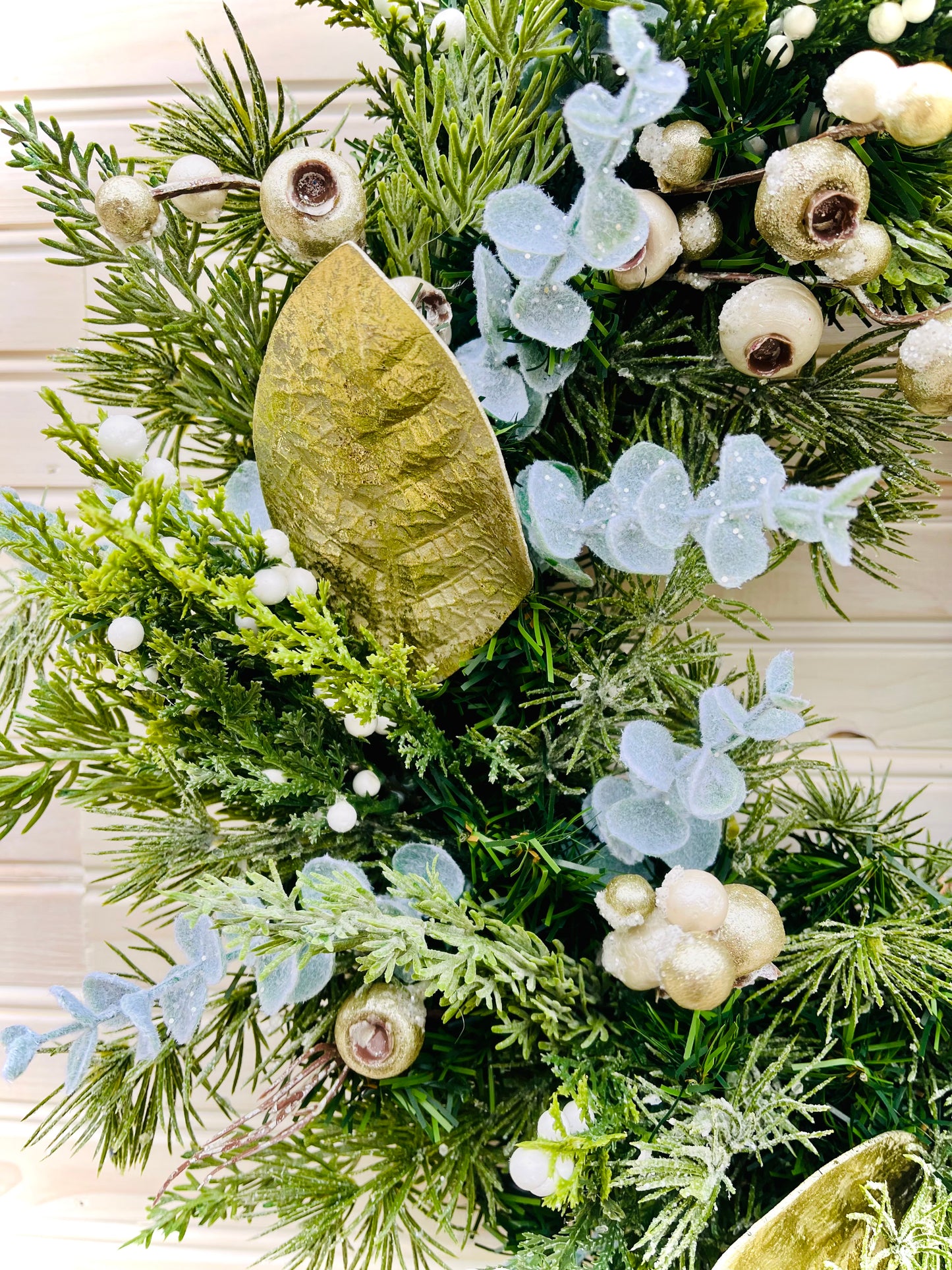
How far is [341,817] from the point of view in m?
0.46

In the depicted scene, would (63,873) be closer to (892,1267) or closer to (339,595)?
(339,595)

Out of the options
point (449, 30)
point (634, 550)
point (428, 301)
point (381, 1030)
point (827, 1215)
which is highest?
point (449, 30)

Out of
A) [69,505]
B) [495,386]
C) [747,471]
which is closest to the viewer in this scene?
[747,471]

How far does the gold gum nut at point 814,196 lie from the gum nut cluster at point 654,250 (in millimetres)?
43

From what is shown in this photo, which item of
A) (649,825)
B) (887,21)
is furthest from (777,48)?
(649,825)

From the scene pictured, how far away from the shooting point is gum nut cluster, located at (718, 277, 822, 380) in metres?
0.41

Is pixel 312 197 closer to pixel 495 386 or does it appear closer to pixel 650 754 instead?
pixel 495 386

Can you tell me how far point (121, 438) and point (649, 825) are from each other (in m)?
0.31

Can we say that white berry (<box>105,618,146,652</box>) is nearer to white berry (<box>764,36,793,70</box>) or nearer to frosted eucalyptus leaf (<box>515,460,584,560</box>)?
frosted eucalyptus leaf (<box>515,460,584,560</box>)

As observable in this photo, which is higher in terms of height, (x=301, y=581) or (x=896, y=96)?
(x=896, y=96)

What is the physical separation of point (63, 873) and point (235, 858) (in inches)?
15.8

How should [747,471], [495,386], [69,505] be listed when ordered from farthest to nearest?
[69,505], [495,386], [747,471]

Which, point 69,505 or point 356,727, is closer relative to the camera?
point 356,727

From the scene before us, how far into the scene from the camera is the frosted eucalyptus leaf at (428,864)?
47cm
